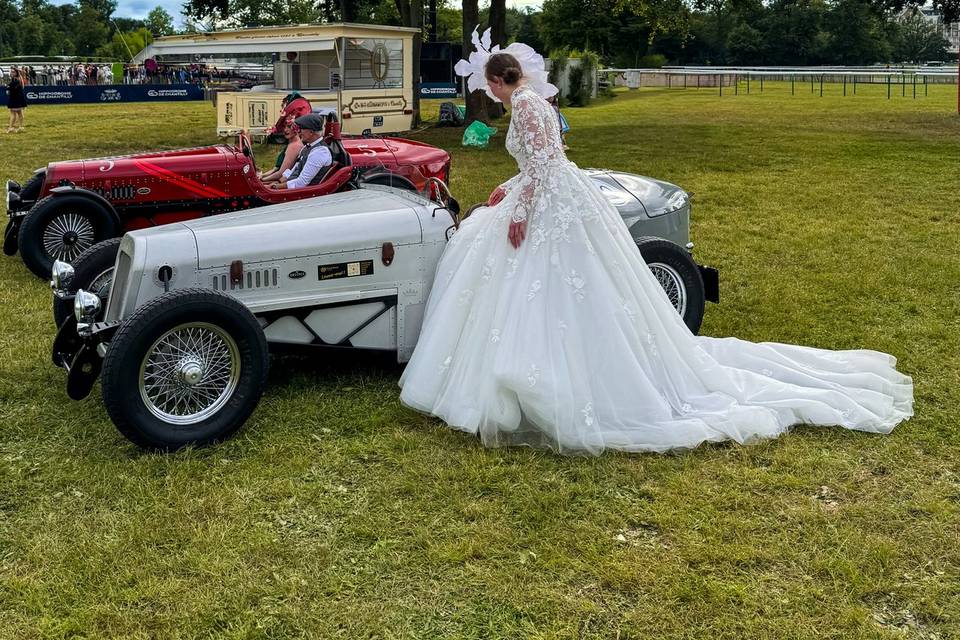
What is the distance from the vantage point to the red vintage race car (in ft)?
26.6

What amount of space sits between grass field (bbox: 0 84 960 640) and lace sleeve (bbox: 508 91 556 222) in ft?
4.31

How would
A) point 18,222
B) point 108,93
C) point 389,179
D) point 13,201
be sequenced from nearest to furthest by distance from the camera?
point 13,201 → point 18,222 → point 389,179 → point 108,93

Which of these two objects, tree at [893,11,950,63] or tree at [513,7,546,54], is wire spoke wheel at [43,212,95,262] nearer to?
tree at [513,7,546,54]

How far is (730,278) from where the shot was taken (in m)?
8.08

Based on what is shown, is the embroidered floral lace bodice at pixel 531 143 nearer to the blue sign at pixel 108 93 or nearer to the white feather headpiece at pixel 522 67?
the white feather headpiece at pixel 522 67

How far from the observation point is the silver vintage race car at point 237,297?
4242 mm

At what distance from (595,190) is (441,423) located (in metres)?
1.54

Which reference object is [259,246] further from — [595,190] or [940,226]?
[940,226]

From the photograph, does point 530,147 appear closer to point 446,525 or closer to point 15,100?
point 446,525

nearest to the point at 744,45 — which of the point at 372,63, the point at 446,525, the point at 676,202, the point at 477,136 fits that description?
the point at 372,63

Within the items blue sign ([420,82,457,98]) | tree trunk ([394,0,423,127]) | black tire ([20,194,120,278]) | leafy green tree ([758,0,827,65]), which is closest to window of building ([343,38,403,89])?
tree trunk ([394,0,423,127])

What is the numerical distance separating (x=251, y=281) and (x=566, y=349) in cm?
173

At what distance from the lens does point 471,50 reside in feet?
68.2

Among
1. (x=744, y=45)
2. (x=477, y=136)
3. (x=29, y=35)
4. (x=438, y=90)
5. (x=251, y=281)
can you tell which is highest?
(x=29, y=35)
